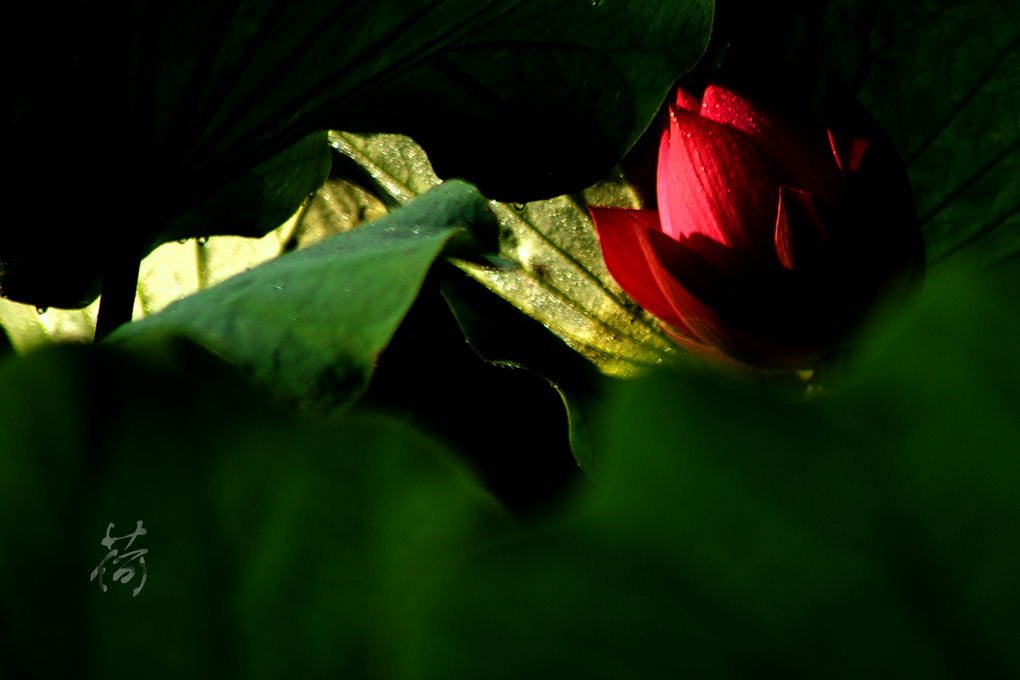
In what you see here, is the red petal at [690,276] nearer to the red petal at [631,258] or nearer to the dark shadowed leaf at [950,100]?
the red petal at [631,258]

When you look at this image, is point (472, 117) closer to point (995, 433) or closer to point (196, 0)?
point (196, 0)

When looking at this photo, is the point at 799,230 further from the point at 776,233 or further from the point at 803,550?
the point at 803,550

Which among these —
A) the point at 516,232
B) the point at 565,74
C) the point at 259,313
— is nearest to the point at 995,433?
the point at 259,313

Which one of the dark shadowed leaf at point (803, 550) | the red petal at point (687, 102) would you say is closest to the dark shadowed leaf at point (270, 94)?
the red petal at point (687, 102)

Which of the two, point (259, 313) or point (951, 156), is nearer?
point (259, 313)

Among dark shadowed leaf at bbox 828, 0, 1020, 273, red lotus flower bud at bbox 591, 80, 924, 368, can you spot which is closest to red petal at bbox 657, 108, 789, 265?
red lotus flower bud at bbox 591, 80, 924, 368

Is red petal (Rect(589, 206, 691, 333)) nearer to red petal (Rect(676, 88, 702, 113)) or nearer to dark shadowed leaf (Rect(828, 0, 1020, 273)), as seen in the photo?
red petal (Rect(676, 88, 702, 113))
